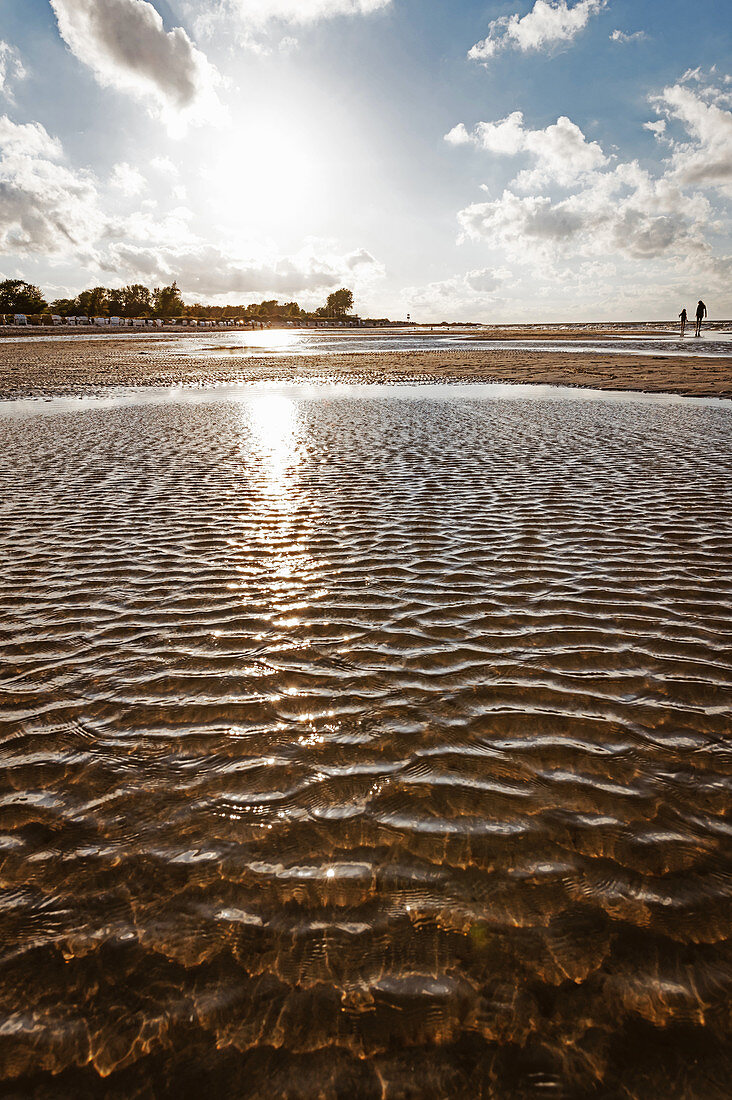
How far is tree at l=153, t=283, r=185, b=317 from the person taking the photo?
516ft

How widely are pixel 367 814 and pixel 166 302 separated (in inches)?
6962

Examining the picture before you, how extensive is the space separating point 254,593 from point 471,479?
571cm

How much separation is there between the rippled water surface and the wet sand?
20.3 metres

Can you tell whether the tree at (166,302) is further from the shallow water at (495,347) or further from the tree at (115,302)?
the shallow water at (495,347)

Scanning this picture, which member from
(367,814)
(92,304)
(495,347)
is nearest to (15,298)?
(92,304)

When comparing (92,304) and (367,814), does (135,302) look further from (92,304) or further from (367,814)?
(367,814)

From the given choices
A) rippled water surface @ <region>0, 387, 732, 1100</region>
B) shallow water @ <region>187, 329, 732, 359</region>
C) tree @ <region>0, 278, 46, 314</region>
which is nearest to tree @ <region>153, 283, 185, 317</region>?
tree @ <region>0, 278, 46, 314</region>

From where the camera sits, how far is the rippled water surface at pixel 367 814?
2395 mm

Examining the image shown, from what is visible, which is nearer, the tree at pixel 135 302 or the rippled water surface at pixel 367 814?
the rippled water surface at pixel 367 814

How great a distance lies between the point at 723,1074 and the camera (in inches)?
89.5

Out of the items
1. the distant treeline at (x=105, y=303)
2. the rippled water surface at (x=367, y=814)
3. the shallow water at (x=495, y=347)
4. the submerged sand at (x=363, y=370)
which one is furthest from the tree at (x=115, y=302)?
the rippled water surface at (x=367, y=814)

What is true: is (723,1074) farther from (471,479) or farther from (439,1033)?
(471,479)

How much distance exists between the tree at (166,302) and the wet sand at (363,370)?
12438 cm

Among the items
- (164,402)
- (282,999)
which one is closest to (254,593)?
(282,999)
